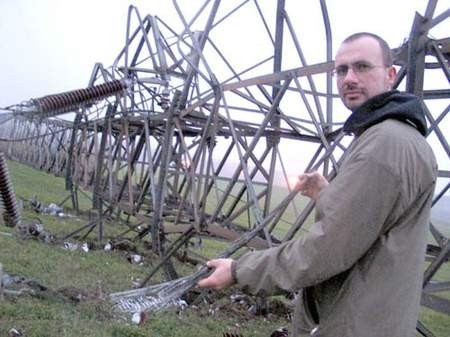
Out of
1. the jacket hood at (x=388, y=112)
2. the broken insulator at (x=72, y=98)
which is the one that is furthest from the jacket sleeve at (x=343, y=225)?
the broken insulator at (x=72, y=98)

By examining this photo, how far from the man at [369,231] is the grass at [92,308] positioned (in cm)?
410

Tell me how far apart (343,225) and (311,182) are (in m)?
0.76

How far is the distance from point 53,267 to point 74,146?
5.61m

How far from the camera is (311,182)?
232 cm

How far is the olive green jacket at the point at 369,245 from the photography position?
1.55m

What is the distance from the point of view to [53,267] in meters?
8.11

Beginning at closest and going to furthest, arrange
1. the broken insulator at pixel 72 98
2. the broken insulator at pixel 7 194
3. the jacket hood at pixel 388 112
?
the jacket hood at pixel 388 112, the broken insulator at pixel 7 194, the broken insulator at pixel 72 98

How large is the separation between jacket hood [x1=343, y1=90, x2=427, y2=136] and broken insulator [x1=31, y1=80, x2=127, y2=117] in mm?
6019

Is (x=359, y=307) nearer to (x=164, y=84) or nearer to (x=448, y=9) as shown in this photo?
(x=448, y=9)

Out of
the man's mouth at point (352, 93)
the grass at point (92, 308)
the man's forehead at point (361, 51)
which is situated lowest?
the grass at point (92, 308)

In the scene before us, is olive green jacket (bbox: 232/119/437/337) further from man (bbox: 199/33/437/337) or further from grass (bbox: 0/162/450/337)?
grass (bbox: 0/162/450/337)

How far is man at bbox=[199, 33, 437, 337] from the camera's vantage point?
1.56 m

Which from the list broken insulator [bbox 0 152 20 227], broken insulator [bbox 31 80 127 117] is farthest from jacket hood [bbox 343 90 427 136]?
broken insulator [bbox 31 80 127 117]

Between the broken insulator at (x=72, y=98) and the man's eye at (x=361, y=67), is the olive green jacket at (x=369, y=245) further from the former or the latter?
the broken insulator at (x=72, y=98)
